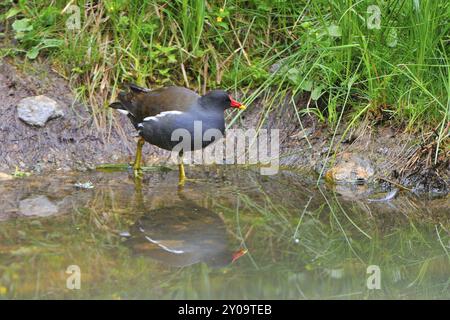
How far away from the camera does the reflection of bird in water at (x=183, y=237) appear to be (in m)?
3.96

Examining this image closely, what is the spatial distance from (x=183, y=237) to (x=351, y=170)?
1722 mm

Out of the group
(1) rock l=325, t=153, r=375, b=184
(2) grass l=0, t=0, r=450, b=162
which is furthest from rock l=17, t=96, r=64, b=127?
(1) rock l=325, t=153, r=375, b=184

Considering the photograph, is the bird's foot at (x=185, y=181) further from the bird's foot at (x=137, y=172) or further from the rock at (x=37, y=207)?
the rock at (x=37, y=207)

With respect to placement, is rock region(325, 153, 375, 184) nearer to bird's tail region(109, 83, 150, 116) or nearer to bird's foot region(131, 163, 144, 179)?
bird's foot region(131, 163, 144, 179)

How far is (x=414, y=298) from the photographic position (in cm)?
351

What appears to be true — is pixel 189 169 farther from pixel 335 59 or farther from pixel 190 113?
pixel 335 59

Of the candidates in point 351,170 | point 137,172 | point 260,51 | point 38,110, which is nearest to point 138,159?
point 137,172

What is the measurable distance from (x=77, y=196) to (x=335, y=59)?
6.97 ft

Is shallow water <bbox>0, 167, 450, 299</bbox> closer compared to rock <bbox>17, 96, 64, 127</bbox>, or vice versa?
shallow water <bbox>0, 167, 450, 299</bbox>

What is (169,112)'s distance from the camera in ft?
18.0

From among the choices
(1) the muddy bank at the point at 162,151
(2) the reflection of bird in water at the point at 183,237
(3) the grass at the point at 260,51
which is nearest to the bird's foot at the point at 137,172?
(1) the muddy bank at the point at 162,151

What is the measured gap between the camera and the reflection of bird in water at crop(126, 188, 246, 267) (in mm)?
3965

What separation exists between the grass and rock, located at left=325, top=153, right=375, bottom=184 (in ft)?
1.02

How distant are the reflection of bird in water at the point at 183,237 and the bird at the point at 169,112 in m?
0.70
